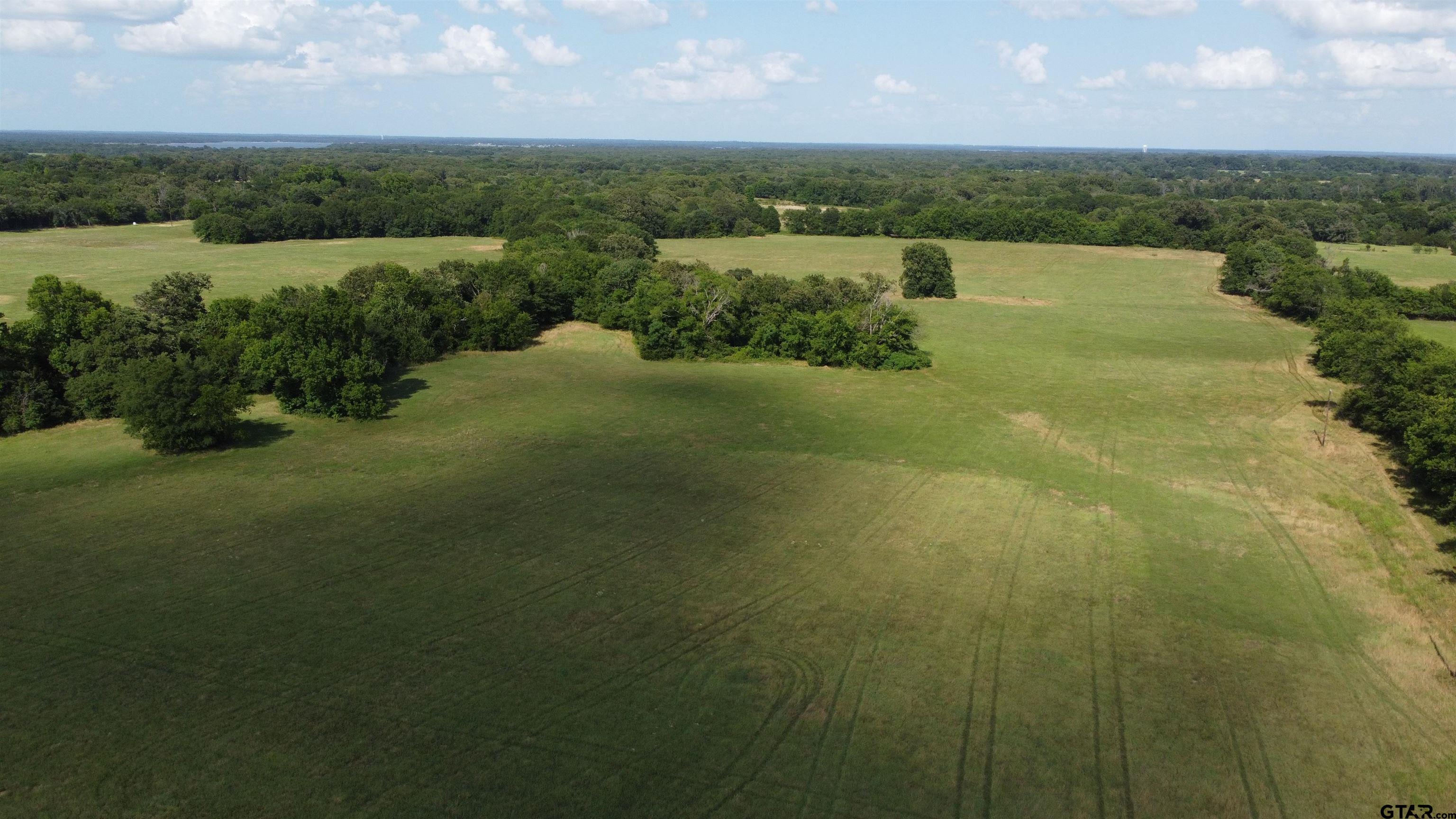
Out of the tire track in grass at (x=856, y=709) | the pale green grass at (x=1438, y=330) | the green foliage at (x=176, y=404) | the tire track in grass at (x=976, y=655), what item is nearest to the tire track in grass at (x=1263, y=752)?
the tire track in grass at (x=976, y=655)

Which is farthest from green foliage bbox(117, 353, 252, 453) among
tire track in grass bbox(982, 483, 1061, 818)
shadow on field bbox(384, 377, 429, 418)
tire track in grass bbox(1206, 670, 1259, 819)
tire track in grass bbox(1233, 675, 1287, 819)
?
tire track in grass bbox(1233, 675, 1287, 819)

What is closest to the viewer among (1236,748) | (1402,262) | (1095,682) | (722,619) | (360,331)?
(1236,748)

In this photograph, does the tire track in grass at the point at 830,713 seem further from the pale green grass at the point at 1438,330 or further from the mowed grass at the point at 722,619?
the pale green grass at the point at 1438,330

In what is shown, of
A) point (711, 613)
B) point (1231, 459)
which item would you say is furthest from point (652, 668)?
point (1231, 459)

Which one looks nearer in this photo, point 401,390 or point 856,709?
point 856,709

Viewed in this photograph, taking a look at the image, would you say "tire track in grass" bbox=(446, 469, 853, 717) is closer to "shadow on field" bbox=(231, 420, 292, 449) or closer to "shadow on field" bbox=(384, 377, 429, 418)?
"shadow on field" bbox=(231, 420, 292, 449)

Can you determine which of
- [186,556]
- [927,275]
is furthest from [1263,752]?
[927,275]

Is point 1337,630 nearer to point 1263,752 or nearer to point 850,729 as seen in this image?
point 1263,752
